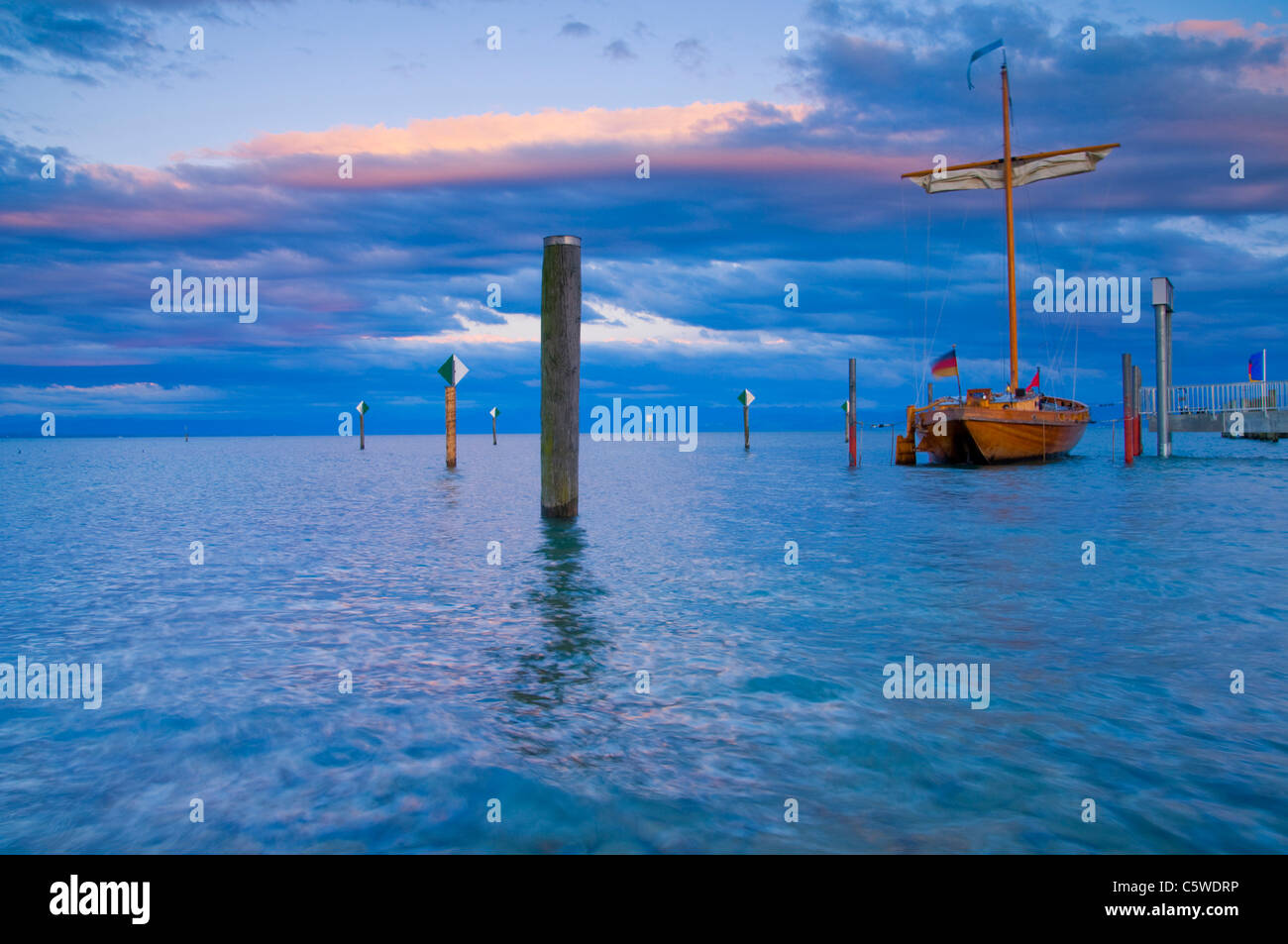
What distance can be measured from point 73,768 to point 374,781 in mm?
2159

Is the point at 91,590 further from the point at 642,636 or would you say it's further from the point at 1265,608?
the point at 1265,608

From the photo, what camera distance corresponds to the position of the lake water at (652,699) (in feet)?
14.9

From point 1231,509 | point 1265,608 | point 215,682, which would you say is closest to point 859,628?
point 1265,608

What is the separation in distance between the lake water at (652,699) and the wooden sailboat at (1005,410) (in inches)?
849

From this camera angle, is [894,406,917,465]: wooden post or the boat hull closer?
the boat hull

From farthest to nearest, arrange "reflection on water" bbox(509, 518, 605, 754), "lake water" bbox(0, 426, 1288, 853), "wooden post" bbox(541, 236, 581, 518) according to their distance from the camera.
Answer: "wooden post" bbox(541, 236, 581, 518)
"reflection on water" bbox(509, 518, 605, 754)
"lake water" bbox(0, 426, 1288, 853)

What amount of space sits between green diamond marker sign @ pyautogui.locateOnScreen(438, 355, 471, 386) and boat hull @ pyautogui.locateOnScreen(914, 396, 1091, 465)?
834 inches

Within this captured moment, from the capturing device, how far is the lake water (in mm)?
4551

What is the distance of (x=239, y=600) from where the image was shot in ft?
36.4

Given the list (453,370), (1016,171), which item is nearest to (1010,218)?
(1016,171)
